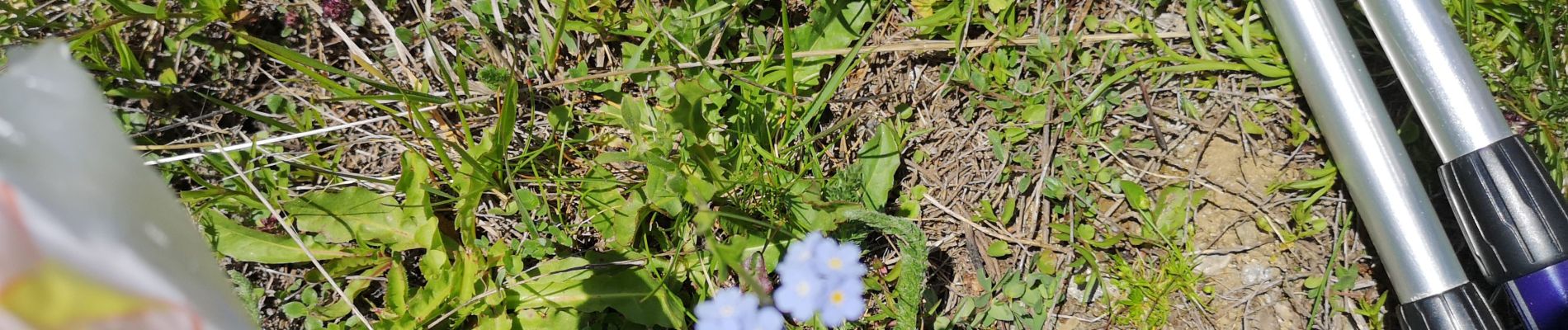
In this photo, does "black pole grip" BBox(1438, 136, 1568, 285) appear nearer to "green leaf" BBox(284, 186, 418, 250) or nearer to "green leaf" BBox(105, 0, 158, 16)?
"green leaf" BBox(284, 186, 418, 250)

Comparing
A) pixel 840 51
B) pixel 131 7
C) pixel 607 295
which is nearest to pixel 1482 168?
pixel 840 51

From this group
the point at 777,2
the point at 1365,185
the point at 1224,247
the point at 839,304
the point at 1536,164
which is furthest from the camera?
the point at 777,2

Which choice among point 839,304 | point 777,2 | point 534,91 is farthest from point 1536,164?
point 534,91

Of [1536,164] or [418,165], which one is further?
[418,165]

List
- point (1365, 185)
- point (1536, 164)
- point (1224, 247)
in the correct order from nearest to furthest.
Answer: point (1536, 164) → point (1365, 185) → point (1224, 247)

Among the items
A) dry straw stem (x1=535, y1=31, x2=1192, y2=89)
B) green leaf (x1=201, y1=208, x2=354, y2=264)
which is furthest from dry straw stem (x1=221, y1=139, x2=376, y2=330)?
dry straw stem (x1=535, y1=31, x2=1192, y2=89)

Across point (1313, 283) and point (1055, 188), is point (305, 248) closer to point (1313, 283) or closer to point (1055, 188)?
point (1055, 188)

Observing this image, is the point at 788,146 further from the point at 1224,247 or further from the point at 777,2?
the point at 1224,247
